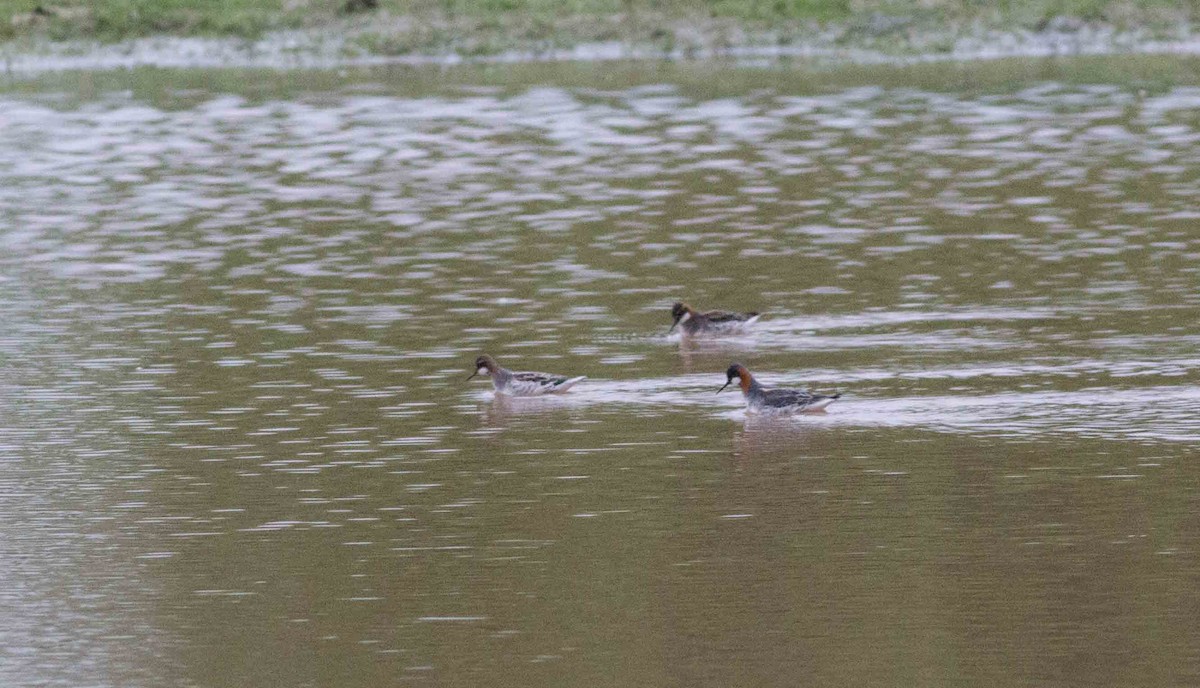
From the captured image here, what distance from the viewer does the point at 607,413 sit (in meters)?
16.6

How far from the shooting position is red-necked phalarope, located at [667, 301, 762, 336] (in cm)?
1941

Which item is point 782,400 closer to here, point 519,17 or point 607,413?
point 607,413

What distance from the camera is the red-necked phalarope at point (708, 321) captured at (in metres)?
19.4

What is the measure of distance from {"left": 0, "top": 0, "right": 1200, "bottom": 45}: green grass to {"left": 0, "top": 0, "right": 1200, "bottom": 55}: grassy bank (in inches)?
0.8

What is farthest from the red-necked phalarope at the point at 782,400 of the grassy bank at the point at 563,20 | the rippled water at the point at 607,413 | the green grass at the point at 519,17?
the green grass at the point at 519,17

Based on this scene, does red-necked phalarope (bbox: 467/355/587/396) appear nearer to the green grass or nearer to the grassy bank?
the grassy bank

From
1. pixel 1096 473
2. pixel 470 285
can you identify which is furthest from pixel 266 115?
pixel 1096 473

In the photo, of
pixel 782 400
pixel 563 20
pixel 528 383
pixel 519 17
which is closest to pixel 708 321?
pixel 528 383

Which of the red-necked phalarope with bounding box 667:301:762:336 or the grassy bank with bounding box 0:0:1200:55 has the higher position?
the red-necked phalarope with bounding box 667:301:762:336

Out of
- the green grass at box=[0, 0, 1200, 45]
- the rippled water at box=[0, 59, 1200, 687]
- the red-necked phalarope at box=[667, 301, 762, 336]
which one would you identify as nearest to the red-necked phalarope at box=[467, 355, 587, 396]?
the rippled water at box=[0, 59, 1200, 687]

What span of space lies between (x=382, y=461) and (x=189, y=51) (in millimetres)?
32435

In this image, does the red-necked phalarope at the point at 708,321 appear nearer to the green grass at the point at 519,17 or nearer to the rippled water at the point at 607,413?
the rippled water at the point at 607,413

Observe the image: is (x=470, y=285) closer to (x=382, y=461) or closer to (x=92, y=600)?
(x=382, y=461)

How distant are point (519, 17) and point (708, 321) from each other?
28.2 metres
